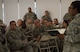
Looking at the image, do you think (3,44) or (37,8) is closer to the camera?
(3,44)

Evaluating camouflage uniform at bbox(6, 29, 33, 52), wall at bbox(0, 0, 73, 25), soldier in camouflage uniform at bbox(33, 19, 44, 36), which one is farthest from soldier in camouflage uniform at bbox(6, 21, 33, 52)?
wall at bbox(0, 0, 73, 25)

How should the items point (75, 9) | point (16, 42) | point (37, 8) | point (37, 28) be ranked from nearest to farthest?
point (75, 9) < point (16, 42) < point (37, 28) < point (37, 8)

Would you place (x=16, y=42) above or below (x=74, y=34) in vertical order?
below

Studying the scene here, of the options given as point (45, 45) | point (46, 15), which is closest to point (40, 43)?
point (45, 45)

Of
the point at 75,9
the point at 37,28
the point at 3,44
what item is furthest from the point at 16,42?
the point at 75,9

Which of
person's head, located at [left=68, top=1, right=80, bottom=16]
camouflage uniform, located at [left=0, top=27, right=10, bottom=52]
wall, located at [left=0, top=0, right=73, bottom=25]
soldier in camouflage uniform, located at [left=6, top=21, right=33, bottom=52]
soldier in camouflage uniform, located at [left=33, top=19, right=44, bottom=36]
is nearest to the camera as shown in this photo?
person's head, located at [left=68, top=1, right=80, bottom=16]

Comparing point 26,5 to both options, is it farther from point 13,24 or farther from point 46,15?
point 13,24

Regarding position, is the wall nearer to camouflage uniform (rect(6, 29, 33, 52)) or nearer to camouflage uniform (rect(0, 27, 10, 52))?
camouflage uniform (rect(6, 29, 33, 52))

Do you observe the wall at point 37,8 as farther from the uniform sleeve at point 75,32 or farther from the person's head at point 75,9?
the uniform sleeve at point 75,32

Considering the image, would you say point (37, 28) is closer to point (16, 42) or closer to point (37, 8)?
point (16, 42)

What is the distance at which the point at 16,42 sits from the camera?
18.2 ft

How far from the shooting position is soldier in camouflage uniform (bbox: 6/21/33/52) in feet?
Answer: 18.0

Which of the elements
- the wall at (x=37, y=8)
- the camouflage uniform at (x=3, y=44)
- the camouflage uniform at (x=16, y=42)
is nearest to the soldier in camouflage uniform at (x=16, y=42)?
the camouflage uniform at (x=16, y=42)

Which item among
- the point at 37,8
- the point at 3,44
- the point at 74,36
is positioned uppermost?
the point at 37,8
